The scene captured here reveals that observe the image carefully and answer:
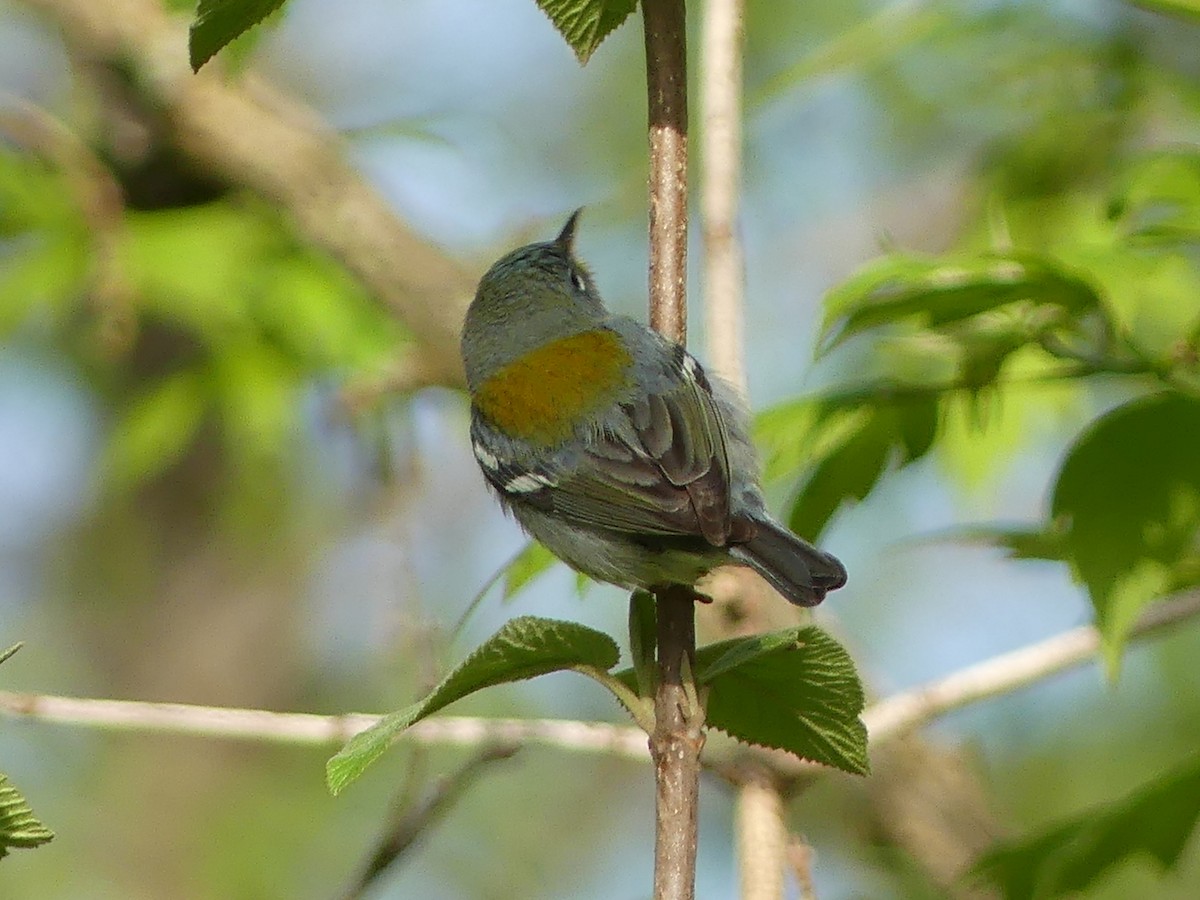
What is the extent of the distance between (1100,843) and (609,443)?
3.58 ft

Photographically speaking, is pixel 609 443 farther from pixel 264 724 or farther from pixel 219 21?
pixel 219 21

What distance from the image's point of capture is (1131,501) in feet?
7.14

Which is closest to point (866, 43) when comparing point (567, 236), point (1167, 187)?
point (567, 236)

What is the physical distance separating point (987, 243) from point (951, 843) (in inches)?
64.2

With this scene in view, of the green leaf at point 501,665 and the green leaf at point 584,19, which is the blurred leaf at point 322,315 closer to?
the green leaf at point 584,19

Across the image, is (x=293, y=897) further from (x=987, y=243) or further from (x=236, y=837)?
(x=987, y=243)

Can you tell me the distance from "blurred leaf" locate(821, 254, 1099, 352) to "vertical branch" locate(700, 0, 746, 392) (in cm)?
15

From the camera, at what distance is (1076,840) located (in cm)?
231

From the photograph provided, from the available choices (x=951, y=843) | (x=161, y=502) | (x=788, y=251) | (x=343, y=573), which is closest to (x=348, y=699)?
(x=343, y=573)

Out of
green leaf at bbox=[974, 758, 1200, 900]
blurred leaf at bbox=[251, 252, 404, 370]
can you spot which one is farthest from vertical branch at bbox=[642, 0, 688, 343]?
blurred leaf at bbox=[251, 252, 404, 370]

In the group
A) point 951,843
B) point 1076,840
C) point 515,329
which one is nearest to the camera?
point 1076,840

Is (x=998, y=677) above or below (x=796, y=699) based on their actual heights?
below

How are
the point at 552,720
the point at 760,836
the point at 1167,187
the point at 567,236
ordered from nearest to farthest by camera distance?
the point at 760,836, the point at 552,720, the point at 1167,187, the point at 567,236

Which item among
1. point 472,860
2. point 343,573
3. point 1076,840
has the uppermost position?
point 1076,840
